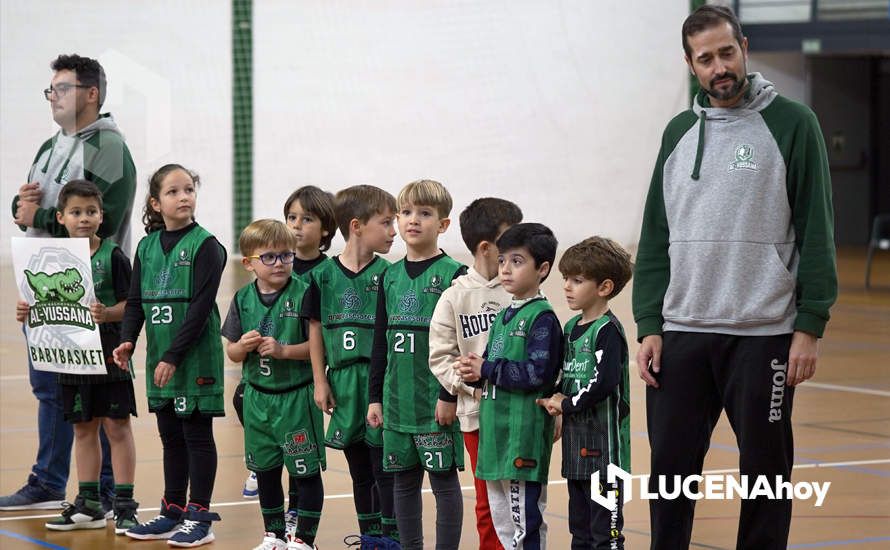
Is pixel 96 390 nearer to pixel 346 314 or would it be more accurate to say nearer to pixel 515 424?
pixel 346 314

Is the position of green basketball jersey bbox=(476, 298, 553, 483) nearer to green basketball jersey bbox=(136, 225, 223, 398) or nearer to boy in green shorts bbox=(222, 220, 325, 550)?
boy in green shorts bbox=(222, 220, 325, 550)

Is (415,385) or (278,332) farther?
(278,332)

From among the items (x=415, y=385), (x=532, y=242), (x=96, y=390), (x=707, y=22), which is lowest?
(x=96, y=390)

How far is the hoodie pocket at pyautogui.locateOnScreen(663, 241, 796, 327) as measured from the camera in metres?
3.79

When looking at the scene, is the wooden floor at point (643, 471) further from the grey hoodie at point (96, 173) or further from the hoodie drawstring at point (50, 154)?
the hoodie drawstring at point (50, 154)

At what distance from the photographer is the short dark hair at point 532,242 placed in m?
4.29

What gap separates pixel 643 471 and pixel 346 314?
2.26 metres

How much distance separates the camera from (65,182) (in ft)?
19.3

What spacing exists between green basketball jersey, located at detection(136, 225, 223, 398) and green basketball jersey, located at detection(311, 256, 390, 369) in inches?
24.2

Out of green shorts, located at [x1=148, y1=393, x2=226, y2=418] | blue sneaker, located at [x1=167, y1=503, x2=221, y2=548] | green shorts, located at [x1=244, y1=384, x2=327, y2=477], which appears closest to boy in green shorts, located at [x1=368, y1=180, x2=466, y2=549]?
green shorts, located at [x1=244, y1=384, x2=327, y2=477]

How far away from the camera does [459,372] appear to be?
14.2 feet

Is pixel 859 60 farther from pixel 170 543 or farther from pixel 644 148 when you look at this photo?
pixel 170 543

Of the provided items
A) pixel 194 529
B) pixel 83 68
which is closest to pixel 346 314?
pixel 194 529

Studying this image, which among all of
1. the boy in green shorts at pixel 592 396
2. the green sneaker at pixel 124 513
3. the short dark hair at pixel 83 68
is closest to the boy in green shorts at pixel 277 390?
the green sneaker at pixel 124 513
